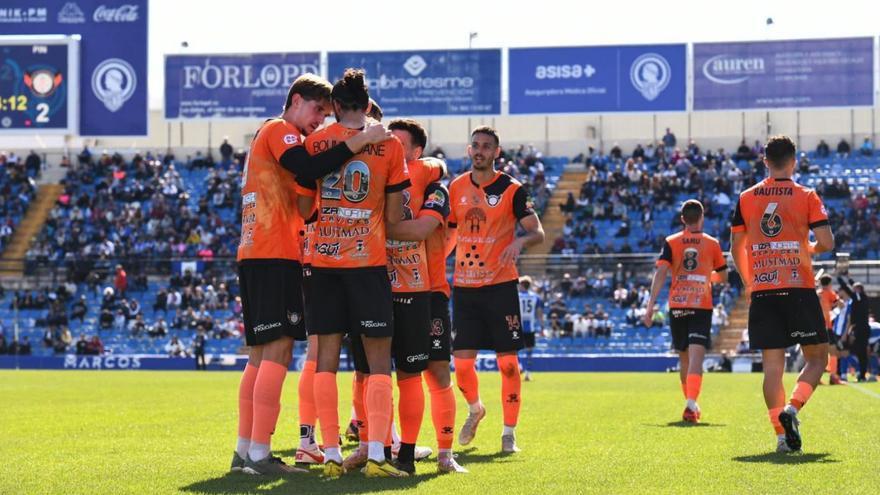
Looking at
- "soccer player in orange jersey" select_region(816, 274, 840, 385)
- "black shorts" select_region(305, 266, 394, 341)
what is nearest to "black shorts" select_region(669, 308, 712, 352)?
"black shorts" select_region(305, 266, 394, 341)

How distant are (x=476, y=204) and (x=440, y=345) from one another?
178 cm

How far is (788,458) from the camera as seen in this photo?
29.7 ft

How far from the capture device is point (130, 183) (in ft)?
177

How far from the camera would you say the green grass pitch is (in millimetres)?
7434

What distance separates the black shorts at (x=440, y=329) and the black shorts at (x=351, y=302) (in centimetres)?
89

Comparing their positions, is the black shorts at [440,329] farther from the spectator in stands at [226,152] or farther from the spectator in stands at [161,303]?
the spectator in stands at [226,152]

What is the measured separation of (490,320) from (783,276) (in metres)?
2.28

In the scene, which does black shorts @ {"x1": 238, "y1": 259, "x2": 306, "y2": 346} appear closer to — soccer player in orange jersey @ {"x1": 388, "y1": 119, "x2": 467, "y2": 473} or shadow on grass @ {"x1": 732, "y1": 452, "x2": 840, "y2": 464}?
soccer player in orange jersey @ {"x1": 388, "y1": 119, "x2": 467, "y2": 473}

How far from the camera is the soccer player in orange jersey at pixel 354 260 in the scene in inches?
311

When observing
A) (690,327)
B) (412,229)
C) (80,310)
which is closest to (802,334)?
(412,229)

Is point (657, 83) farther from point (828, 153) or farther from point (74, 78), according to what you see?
point (74, 78)

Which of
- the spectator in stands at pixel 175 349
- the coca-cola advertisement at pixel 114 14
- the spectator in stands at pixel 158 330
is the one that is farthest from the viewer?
the coca-cola advertisement at pixel 114 14

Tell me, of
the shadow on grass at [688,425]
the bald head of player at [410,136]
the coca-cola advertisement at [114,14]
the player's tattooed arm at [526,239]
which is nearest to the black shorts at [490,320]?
the player's tattooed arm at [526,239]

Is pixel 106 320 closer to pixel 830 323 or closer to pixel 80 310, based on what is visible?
pixel 80 310
